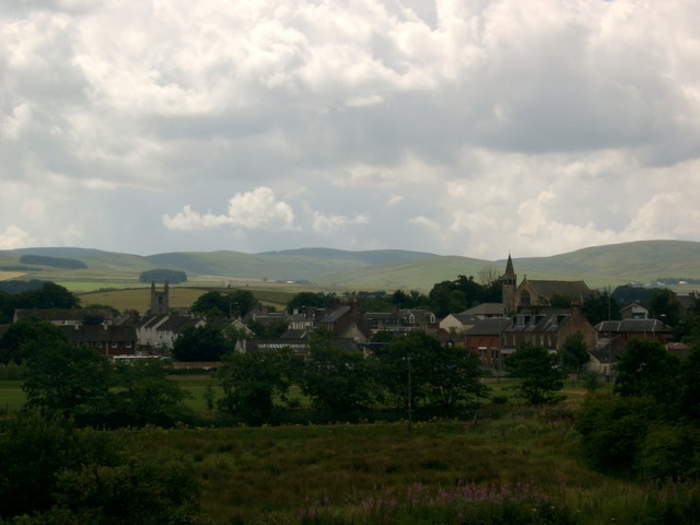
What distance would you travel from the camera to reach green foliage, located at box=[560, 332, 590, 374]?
111 metres

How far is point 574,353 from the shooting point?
11425cm

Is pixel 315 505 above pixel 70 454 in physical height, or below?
below

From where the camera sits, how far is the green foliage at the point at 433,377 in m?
74.6

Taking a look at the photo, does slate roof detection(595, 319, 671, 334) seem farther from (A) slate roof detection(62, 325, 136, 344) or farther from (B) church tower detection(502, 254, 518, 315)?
(A) slate roof detection(62, 325, 136, 344)

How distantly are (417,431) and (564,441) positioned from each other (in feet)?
39.9

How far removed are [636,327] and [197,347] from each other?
53.9 m

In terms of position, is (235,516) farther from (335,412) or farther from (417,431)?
(335,412)

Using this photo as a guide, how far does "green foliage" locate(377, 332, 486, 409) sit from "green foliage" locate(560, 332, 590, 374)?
1333 inches

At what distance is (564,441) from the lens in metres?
50.7

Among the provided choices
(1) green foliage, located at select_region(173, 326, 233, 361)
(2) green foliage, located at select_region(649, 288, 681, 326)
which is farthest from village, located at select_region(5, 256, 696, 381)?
(1) green foliage, located at select_region(173, 326, 233, 361)

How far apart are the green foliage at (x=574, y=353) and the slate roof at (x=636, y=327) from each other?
38.5ft

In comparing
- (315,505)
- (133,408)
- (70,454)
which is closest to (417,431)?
(133,408)

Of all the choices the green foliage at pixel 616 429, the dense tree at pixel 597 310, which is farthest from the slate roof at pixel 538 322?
the green foliage at pixel 616 429

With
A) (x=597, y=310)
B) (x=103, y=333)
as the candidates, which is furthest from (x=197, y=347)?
(x=597, y=310)
